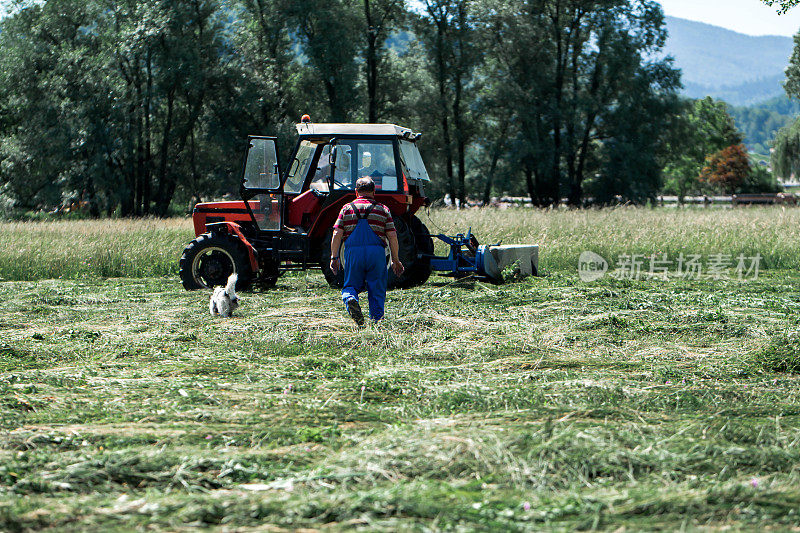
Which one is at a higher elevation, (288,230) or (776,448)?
(288,230)

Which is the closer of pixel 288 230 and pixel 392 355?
pixel 392 355

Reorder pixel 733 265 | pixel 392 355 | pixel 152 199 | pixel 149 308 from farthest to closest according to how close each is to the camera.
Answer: pixel 152 199 → pixel 733 265 → pixel 149 308 → pixel 392 355

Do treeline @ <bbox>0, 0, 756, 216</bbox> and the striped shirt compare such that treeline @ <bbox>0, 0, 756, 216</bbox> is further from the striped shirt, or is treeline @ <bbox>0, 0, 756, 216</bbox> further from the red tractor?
the striped shirt

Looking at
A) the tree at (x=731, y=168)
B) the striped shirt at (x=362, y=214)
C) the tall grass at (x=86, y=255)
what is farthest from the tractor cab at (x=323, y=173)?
the tree at (x=731, y=168)

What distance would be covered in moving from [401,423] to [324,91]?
110 feet

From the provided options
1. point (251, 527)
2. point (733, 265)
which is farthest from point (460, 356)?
point (733, 265)

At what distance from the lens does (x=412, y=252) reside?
11281 millimetres

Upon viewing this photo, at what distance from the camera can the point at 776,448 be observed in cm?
389

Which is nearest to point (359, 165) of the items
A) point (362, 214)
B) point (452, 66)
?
point (362, 214)

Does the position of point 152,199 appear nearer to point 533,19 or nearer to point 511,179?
point 511,179

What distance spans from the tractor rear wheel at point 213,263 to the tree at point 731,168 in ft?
207

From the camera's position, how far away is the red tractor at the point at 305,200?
36.7 ft

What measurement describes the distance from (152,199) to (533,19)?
20.4 metres

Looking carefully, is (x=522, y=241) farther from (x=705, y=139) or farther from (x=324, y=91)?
(x=705, y=139)
